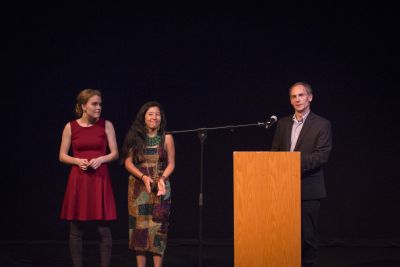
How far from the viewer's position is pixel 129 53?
5.66m

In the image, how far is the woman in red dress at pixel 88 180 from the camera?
3.70m

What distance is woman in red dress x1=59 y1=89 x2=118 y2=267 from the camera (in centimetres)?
370

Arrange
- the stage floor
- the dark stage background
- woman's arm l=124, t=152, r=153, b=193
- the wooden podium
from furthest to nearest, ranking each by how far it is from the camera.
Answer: the dark stage background < the stage floor < woman's arm l=124, t=152, r=153, b=193 < the wooden podium

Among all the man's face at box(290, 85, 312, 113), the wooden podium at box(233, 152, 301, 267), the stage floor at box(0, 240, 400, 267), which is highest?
the man's face at box(290, 85, 312, 113)

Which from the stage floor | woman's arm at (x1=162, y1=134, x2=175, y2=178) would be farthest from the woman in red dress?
the stage floor

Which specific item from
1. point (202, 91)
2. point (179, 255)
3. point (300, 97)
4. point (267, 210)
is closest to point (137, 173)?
point (267, 210)

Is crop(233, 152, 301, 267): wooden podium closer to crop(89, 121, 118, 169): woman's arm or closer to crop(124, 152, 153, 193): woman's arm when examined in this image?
crop(124, 152, 153, 193): woman's arm

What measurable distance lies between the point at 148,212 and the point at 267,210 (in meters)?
1.08

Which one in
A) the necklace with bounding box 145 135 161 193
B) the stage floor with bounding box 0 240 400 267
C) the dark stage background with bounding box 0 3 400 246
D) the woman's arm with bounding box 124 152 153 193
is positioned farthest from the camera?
the dark stage background with bounding box 0 3 400 246

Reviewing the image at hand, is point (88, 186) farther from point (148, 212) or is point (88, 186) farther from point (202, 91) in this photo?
point (202, 91)

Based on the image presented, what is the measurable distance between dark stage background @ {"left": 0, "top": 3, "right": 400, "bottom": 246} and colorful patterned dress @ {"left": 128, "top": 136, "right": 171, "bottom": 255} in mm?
1878

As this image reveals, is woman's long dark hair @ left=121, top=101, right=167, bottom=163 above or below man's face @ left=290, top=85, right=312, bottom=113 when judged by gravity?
below

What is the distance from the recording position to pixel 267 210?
2.96 metres

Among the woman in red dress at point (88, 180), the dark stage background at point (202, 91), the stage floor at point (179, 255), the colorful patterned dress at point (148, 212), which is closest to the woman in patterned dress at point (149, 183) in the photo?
the colorful patterned dress at point (148, 212)
